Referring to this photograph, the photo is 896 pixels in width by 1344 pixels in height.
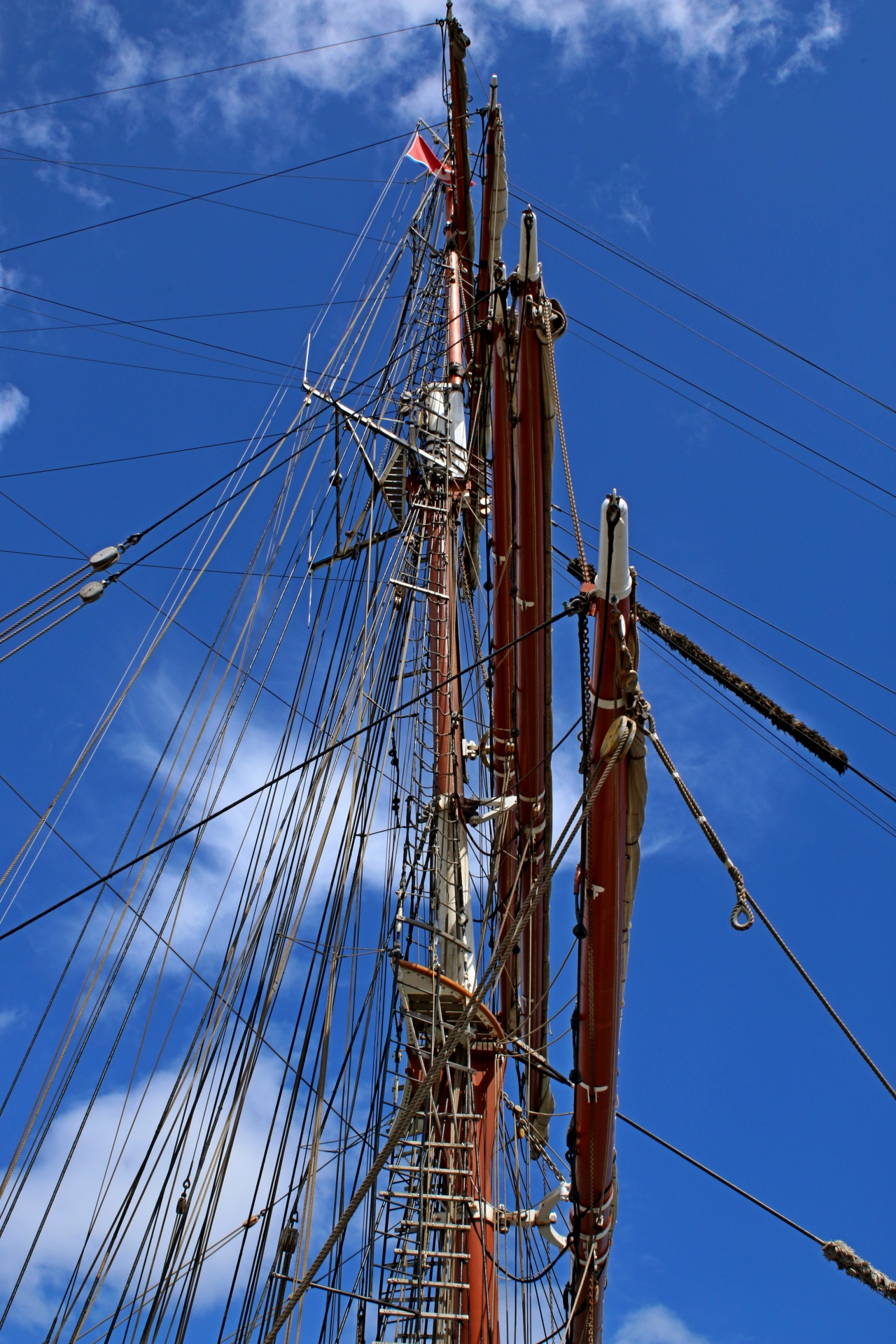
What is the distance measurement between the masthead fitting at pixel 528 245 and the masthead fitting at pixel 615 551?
3401 mm

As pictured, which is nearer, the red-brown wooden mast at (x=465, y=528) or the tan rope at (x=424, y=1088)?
the tan rope at (x=424, y=1088)

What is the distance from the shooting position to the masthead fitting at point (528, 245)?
8.85 metres

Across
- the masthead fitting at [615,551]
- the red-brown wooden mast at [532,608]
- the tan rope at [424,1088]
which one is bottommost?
the tan rope at [424,1088]

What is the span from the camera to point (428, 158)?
716 inches

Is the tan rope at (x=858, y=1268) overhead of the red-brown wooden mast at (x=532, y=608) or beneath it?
beneath

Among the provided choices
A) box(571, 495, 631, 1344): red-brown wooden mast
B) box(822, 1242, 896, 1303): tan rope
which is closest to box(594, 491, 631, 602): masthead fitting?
box(571, 495, 631, 1344): red-brown wooden mast

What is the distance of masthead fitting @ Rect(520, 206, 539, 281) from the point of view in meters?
8.85

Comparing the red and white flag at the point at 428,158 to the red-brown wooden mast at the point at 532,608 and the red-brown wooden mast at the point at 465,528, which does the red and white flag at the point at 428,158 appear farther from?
the red-brown wooden mast at the point at 532,608

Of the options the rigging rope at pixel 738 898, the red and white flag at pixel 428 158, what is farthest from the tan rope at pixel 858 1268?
the red and white flag at pixel 428 158

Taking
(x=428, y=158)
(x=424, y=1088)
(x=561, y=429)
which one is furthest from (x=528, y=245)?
(x=428, y=158)

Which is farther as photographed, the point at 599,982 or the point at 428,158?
the point at 428,158

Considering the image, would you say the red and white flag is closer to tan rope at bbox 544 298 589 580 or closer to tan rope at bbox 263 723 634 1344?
tan rope at bbox 544 298 589 580

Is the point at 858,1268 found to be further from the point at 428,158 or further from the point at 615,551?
the point at 428,158

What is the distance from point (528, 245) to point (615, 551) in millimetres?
3490
